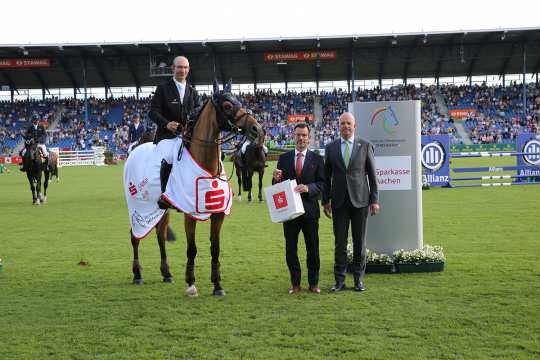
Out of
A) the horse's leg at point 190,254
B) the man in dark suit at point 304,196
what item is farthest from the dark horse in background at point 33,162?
the man in dark suit at point 304,196

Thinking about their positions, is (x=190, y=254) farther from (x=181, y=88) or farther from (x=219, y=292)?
(x=181, y=88)

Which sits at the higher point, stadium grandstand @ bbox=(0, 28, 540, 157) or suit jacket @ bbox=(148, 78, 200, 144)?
stadium grandstand @ bbox=(0, 28, 540, 157)

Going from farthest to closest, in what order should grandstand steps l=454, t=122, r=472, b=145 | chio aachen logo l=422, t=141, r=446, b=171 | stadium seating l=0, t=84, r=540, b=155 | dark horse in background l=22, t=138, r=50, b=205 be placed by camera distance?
1. stadium seating l=0, t=84, r=540, b=155
2. grandstand steps l=454, t=122, r=472, b=145
3. chio aachen logo l=422, t=141, r=446, b=171
4. dark horse in background l=22, t=138, r=50, b=205

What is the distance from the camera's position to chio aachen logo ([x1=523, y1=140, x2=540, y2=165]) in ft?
77.0

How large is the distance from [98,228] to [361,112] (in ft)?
25.7

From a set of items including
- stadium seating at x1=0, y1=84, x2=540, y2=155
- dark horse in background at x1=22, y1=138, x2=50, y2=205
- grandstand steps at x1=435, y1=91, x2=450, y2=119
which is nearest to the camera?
dark horse in background at x1=22, y1=138, x2=50, y2=205

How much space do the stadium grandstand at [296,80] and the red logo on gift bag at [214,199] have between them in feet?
152

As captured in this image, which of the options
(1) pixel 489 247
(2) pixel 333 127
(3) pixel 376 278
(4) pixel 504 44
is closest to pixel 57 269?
(3) pixel 376 278

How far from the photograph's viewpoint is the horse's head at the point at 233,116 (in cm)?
675

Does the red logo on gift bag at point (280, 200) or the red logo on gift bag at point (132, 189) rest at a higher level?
the red logo on gift bag at point (132, 189)

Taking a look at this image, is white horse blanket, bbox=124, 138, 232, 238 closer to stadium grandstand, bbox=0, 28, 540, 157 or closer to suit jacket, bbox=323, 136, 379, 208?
suit jacket, bbox=323, 136, 379, 208

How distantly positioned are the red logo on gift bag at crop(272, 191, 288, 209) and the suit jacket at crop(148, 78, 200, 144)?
65.1 inches

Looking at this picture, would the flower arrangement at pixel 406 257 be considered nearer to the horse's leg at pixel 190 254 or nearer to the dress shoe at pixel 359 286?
the dress shoe at pixel 359 286

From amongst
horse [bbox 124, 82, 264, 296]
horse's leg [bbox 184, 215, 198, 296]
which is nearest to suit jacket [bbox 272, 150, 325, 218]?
horse [bbox 124, 82, 264, 296]
